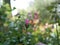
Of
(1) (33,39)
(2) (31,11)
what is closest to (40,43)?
(1) (33,39)

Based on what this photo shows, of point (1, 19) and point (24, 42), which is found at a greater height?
point (1, 19)

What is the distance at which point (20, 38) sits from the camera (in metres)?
1.84

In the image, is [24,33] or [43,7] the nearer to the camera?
[24,33]

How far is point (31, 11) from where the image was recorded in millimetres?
2102

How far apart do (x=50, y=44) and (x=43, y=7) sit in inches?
18.3

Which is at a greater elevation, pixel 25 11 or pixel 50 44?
pixel 25 11

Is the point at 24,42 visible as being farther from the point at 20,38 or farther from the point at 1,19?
the point at 1,19

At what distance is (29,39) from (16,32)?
0.14 m

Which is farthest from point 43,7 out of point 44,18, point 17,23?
point 17,23

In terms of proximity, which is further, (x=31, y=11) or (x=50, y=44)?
(x=31, y=11)

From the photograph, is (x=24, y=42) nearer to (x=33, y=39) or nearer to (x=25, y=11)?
(x=33, y=39)

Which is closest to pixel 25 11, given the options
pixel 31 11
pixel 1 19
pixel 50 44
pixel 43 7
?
pixel 31 11

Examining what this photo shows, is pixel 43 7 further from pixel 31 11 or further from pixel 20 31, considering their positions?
pixel 20 31

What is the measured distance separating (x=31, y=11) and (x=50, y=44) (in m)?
0.46
